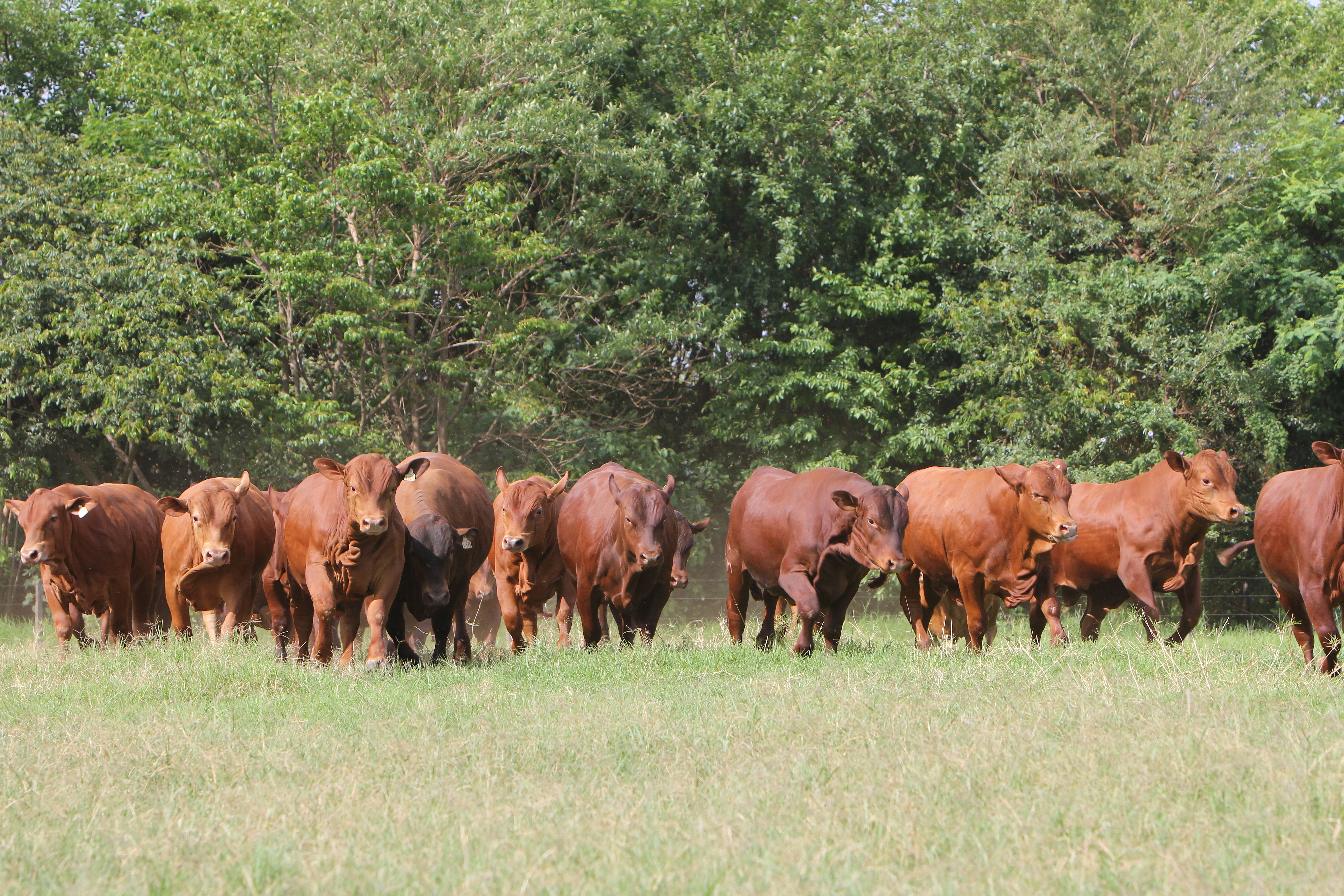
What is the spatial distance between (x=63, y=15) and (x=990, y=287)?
58.3 ft

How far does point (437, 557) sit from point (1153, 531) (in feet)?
20.7

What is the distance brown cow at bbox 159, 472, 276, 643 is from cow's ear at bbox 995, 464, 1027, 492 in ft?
20.9

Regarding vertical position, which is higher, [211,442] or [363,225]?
[363,225]

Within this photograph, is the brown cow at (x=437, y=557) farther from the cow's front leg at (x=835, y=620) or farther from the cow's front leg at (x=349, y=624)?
the cow's front leg at (x=835, y=620)

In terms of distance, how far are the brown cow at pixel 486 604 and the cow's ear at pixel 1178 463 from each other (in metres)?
6.43

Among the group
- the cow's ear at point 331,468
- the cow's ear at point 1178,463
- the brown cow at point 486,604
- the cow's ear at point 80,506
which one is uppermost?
the cow's ear at point 331,468

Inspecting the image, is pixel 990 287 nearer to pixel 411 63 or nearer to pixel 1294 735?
pixel 411 63

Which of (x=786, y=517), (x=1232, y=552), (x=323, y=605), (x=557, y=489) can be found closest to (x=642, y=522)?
(x=786, y=517)

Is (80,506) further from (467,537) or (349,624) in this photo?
(467,537)

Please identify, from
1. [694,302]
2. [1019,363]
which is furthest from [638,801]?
[694,302]

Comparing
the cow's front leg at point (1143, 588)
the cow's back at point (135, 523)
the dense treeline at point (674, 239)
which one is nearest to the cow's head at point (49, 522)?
the cow's back at point (135, 523)

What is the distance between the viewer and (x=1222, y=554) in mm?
12227

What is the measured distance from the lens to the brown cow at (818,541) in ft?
31.0

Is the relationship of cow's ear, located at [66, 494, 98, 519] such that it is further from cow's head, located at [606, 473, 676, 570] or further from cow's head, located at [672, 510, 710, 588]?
cow's head, located at [672, 510, 710, 588]
